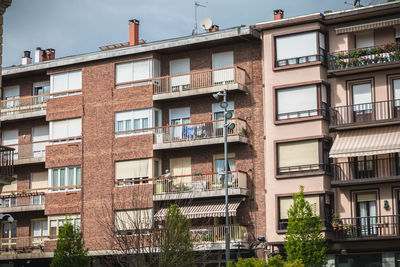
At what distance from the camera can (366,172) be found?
1578 inches

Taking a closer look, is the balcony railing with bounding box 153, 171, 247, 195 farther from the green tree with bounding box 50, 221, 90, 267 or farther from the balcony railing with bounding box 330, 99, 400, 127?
the balcony railing with bounding box 330, 99, 400, 127

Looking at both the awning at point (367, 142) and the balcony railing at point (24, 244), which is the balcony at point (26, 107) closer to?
the balcony railing at point (24, 244)

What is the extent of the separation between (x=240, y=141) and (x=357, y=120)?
235 inches

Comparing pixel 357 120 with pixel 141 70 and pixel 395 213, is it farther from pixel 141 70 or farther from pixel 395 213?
pixel 141 70

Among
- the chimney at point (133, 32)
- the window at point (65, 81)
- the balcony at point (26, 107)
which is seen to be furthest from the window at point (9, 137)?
the chimney at point (133, 32)

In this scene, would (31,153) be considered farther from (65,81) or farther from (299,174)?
(299,174)

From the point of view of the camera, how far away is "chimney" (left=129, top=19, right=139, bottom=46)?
48344 mm

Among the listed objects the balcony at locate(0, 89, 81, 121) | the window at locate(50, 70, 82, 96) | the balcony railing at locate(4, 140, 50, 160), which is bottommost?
the balcony railing at locate(4, 140, 50, 160)

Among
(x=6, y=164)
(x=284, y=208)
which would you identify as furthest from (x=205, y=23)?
(x=6, y=164)

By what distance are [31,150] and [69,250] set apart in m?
7.85

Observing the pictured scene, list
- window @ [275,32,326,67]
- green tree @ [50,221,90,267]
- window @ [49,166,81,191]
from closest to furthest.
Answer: window @ [275,32,326,67] → green tree @ [50,221,90,267] → window @ [49,166,81,191]

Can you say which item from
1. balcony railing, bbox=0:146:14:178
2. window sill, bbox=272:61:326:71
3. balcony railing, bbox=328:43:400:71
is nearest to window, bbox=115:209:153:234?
balcony railing, bbox=0:146:14:178

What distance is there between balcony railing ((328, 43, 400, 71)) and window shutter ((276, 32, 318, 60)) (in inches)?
44.7

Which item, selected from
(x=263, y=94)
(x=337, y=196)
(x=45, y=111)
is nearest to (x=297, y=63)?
(x=263, y=94)
